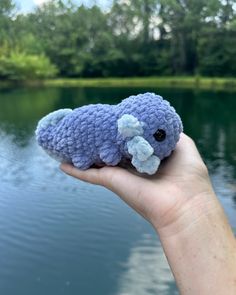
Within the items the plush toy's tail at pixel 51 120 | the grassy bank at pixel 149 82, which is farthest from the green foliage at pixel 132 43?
the plush toy's tail at pixel 51 120

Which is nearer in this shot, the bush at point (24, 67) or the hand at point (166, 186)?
the hand at point (166, 186)

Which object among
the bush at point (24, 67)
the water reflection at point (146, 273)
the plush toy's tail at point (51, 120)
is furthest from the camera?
the bush at point (24, 67)

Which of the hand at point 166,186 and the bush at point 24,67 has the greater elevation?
the hand at point 166,186

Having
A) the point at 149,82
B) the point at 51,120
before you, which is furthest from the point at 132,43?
the point at 51,120

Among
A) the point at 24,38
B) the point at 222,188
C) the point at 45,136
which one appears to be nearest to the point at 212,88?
the point at 24,38

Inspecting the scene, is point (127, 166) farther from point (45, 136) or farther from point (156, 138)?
point (45, 136)

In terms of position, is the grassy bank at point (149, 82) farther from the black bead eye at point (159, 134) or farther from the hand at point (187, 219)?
the hand at point (187, 219)
